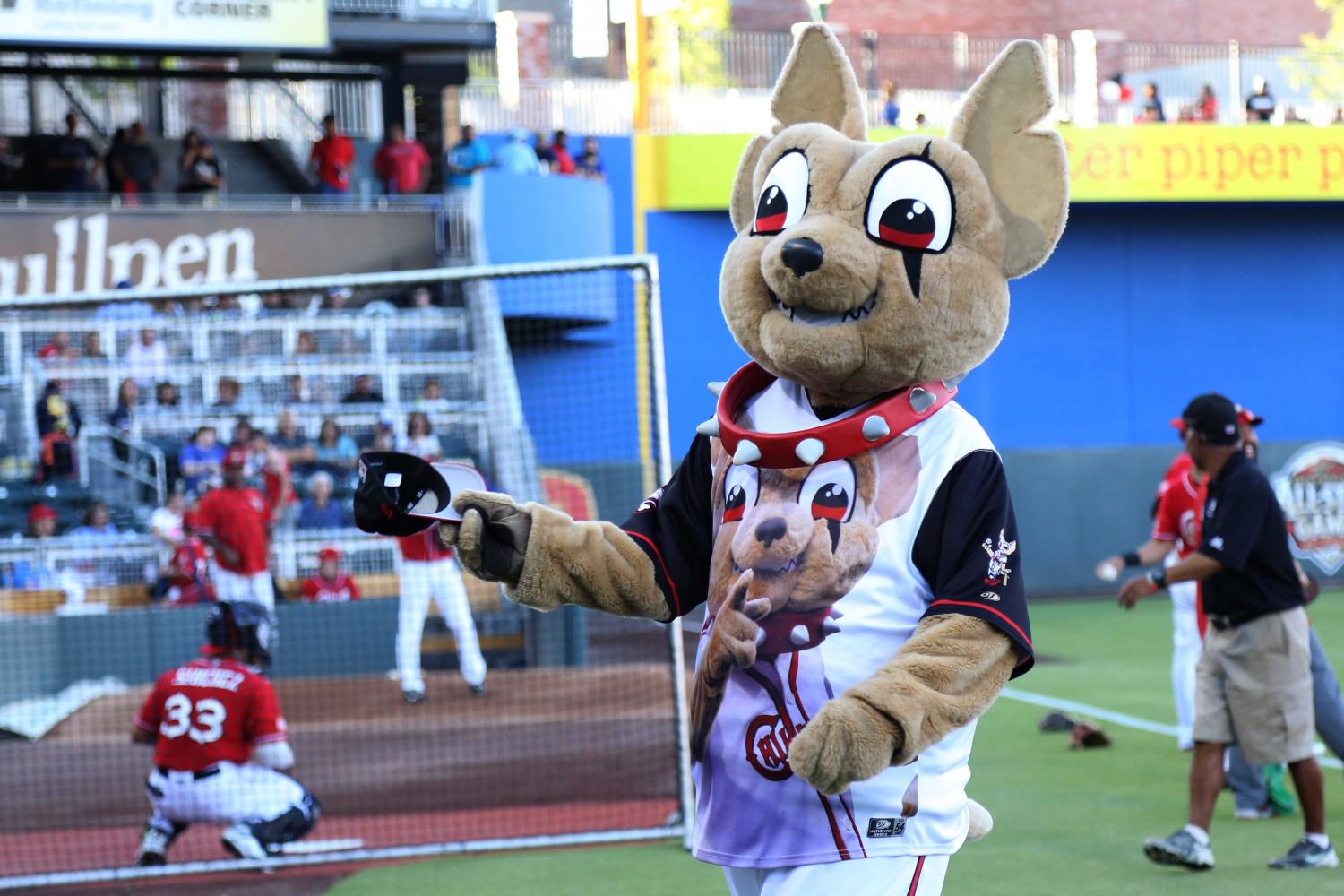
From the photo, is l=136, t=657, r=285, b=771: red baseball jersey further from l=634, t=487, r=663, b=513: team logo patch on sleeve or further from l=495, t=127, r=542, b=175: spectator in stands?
l=495, t=127, r=542, b=175: spectator in stands

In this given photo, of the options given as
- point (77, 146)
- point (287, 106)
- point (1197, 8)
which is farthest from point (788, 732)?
point (1197, 8)

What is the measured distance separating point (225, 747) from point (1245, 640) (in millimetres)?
4280

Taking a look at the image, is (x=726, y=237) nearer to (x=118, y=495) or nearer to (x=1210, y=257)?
(x=1210, y=257)

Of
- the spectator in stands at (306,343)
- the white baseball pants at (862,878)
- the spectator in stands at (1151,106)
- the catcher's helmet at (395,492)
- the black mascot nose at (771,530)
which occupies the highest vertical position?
the spectator in stands at (1151,106)

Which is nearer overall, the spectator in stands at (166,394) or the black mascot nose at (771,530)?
the black mascot nose at (771,530)

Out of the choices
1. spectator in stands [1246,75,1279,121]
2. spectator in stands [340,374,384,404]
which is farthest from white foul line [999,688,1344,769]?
spectator in stands [1246,75,1279,121]

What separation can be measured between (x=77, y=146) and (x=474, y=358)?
652cm

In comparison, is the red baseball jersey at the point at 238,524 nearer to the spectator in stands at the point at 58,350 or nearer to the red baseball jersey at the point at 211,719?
the red baseball jersey at the point at 211,719

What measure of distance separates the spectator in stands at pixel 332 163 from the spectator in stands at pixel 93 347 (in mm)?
4092

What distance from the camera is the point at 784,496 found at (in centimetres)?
334

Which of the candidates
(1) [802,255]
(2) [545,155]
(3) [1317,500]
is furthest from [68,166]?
(1) [802,255]

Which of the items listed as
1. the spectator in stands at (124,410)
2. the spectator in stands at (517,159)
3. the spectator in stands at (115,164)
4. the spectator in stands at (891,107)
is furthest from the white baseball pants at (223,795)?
the spectator in stands at (891,107)

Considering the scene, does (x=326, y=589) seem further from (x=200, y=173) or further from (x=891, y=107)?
(x=891, y=107)

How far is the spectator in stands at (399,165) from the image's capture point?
63.7 feet
